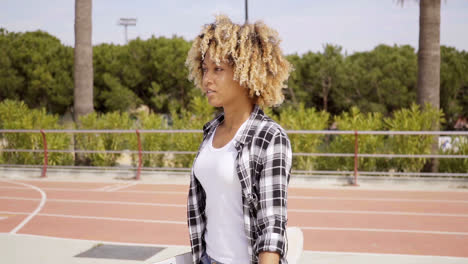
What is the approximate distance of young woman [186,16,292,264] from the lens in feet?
6.25

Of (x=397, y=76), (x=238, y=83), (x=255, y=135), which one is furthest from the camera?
(x=397, y=76)

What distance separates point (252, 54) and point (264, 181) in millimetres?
500

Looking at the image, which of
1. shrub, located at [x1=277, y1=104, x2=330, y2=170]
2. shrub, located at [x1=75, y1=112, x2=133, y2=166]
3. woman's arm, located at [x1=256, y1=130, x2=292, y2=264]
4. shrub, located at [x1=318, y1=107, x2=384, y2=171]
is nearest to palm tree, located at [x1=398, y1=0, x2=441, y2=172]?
shrub, located at [x1=318, y1=107, x2=384, y2=171]

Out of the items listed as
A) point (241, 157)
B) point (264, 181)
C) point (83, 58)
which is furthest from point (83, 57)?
point (264, 181)

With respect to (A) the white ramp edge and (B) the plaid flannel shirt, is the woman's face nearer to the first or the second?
(B) the plaid flannel shirt

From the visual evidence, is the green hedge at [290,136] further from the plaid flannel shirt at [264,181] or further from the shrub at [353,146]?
the plaid flannel shirt at [264,181]

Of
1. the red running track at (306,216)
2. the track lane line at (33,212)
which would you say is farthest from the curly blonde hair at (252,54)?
the track lane line at (33,212)

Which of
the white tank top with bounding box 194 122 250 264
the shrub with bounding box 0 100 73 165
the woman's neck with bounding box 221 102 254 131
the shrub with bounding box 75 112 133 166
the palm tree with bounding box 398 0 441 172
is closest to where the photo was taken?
the white tank top with bounding box 194 122 250 264

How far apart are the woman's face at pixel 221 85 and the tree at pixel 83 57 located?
14575mm

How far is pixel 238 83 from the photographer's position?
7.03 feet

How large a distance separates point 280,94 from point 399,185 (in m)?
10.5

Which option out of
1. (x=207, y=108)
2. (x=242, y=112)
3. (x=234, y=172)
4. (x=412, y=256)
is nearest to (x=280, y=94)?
(x=242, y=112)

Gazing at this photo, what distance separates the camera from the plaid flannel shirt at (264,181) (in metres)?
1.89

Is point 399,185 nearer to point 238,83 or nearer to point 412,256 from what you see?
point 412,256
